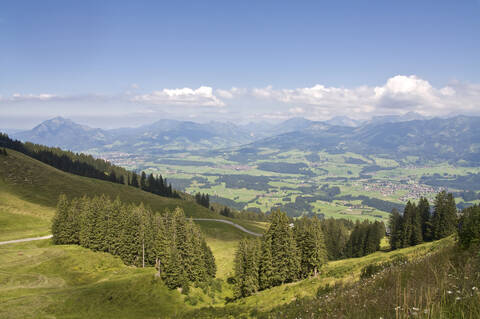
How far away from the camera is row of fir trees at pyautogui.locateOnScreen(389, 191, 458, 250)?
70250 mm

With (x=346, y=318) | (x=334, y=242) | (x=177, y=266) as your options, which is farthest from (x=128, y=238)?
(x=334, y=242)

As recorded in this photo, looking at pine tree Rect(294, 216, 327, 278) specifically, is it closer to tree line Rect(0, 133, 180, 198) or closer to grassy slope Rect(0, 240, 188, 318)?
grassy slope Rect(0, 240, 188, 318)

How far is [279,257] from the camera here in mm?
52062

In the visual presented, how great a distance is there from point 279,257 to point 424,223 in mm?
51643

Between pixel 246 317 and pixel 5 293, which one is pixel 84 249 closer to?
pixel 5 293

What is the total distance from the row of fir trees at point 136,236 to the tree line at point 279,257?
10.1 meters

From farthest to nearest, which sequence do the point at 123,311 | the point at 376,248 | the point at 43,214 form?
1. the point at 43,214
2. the point at 376,248
3. the point at 123,311

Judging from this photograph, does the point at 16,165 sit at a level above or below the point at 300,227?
above

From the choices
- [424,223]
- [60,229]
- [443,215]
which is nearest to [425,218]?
[424,223]

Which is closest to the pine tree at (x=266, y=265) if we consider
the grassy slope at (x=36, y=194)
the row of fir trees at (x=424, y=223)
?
the row of fir trees at (x=424, y=223)

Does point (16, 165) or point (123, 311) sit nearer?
point (123, 311)

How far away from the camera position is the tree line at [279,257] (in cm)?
5141

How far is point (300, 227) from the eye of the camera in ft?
191

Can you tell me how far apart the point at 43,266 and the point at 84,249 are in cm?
1261
